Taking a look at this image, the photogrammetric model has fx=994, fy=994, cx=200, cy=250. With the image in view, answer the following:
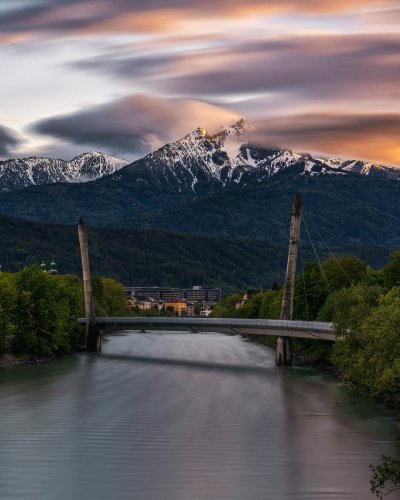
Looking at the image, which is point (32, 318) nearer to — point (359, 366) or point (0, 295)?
point (0, 295)

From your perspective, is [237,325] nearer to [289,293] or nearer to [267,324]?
[267,324]

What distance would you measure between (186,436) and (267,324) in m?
52.6

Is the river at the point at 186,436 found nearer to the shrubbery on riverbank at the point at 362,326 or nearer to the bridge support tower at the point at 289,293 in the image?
the shrubbery on riverbank at the point at 362,326

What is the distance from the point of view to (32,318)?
116m

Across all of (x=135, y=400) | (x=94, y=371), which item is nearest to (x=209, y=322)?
(x=94, y=371)

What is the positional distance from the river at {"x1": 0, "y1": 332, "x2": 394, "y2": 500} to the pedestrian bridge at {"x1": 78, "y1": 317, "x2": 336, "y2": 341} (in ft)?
15.0

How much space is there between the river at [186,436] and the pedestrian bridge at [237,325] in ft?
15.0

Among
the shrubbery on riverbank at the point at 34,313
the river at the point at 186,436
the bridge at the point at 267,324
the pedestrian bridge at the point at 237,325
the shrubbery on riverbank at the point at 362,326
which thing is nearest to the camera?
the river at the point at 186,436

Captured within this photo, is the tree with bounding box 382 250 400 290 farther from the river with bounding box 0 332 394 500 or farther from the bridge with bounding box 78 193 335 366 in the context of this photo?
the river with bounding box 0 332 394 500

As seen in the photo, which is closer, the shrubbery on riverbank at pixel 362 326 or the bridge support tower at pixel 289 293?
the shrubbery on riverbank at pixel 362 326

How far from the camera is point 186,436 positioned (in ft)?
194

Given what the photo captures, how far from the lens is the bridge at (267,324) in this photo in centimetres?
10169

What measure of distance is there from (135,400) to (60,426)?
16508 millimetres

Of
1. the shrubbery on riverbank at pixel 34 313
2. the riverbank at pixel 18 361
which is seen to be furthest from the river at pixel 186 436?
the shrubbery on riverbank at pixel 34 313
